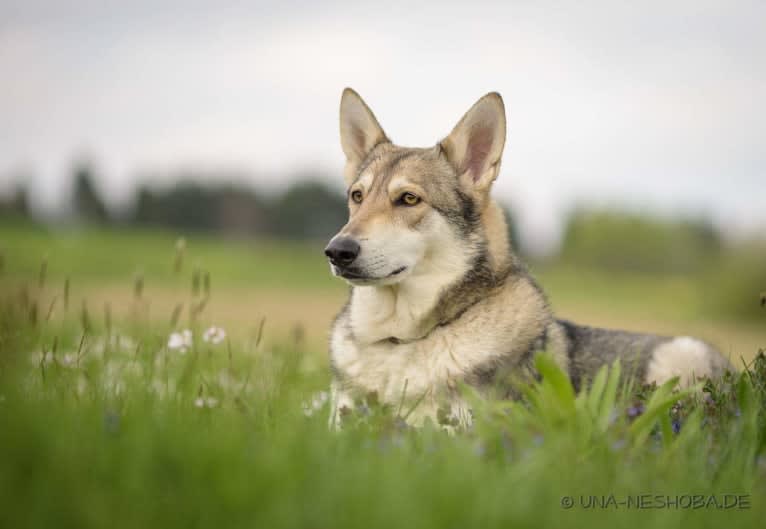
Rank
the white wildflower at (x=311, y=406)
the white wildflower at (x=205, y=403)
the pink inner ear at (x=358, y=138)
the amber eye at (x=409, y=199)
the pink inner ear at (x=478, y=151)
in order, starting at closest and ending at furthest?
the white wildflower at (x=205, y=403), the white wildflower at (x=311, y=406), the amber eye at (x=409, y=199), the pink inner ear at (x=478, y=151), the pink inner ear at (x=358, y=138)

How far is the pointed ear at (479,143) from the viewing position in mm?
5270

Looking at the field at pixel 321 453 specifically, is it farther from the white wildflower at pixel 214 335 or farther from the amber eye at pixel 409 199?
the amber eye at pixel 409 199

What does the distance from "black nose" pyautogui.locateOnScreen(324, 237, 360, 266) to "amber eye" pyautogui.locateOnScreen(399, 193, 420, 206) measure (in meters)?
0.66

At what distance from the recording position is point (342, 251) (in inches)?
185

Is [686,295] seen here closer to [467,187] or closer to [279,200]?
[279,200]

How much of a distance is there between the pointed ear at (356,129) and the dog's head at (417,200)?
0.02m

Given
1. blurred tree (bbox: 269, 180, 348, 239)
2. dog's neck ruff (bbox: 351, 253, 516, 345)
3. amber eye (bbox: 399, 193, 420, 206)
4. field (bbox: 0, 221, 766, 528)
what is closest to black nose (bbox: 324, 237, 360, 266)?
dog's neck ruff (bbox: 351, 253, 516, 345)

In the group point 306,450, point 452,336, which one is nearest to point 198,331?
point 452,336

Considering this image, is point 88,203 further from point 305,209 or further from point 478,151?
point 478,151

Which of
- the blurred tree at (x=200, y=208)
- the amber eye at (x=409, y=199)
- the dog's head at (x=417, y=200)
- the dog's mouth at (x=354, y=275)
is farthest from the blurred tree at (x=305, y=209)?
the dog's mouth at (x=354, y=275)

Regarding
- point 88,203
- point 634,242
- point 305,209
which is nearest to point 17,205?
point 88,203

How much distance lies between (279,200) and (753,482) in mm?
40161

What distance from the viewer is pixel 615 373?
3.82m

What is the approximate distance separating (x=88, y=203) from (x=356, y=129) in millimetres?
40491
